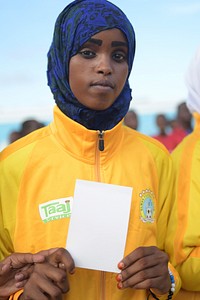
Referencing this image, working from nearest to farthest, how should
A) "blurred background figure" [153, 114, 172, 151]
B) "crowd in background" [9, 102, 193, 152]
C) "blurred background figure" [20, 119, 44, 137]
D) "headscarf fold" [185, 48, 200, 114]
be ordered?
"headscarf fold" [185, 48, 200, 114], "blurred background figure" [20, 119, 44, 137], "crowd in background" [9, 102, 193, 152], "blurred background figure" [153, 114, 172, 151]

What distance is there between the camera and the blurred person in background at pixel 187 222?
2.10 metres

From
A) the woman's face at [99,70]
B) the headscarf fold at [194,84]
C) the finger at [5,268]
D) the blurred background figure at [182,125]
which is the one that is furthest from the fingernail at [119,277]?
the blurred background figure at [182,125]

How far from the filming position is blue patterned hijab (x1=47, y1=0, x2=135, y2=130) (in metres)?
1.90

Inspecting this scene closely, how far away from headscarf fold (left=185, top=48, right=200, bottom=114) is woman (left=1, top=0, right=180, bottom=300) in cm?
59

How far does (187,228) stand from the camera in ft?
6.95

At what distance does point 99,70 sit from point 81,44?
0.11 m

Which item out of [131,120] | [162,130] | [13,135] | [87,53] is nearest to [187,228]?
[87,53]

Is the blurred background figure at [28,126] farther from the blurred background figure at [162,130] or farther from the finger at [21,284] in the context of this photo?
the finger at [21,284]

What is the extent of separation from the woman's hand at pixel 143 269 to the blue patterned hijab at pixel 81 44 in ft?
1.56

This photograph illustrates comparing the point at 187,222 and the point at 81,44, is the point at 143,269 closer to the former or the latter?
the point at 187,222

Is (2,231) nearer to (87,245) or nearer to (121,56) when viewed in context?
(87,245)

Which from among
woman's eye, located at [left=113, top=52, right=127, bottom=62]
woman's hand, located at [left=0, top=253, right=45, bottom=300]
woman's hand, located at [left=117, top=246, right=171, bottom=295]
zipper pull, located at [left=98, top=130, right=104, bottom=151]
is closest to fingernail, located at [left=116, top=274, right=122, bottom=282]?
woman's hand, located at [left=117, top=246, right=171, bottom=295]

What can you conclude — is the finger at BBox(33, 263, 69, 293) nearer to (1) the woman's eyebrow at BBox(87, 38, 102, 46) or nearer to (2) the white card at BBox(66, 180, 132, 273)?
(2) the white card at BBox(66, 180, 132, 273)

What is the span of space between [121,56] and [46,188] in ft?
1.67
